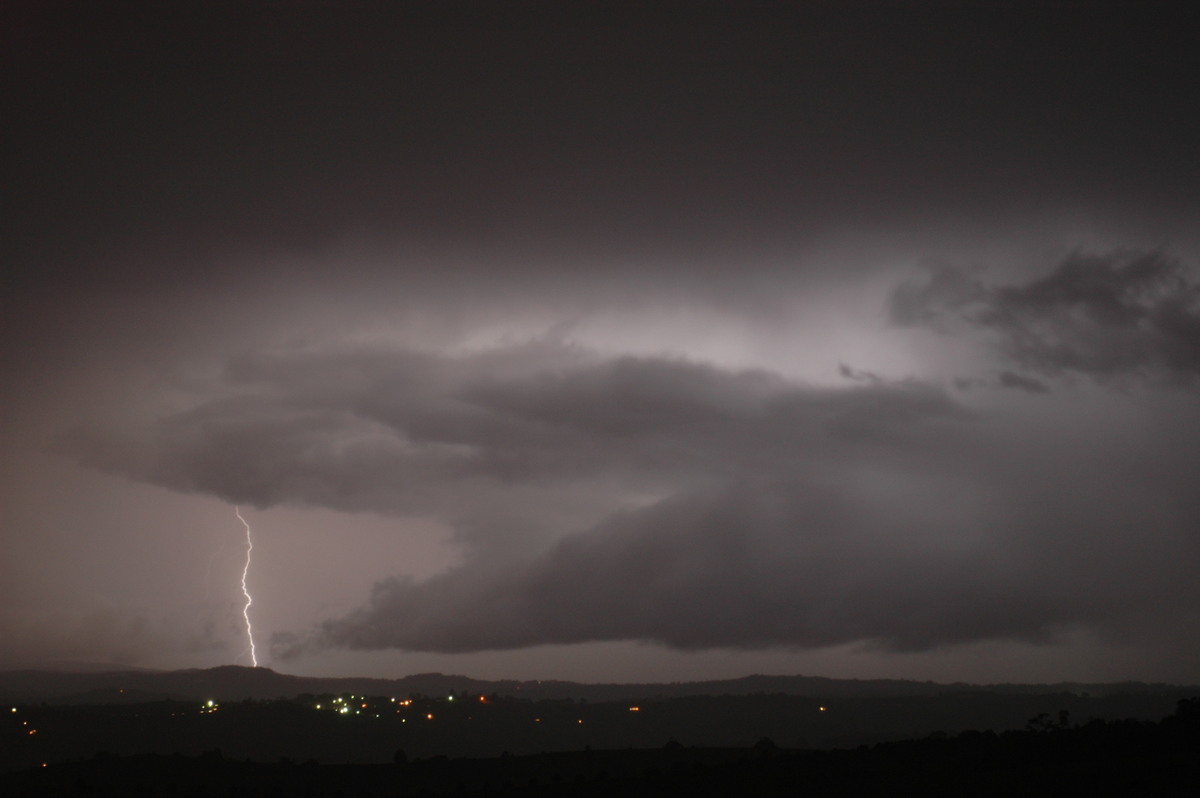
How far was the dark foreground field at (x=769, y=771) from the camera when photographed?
5622 cm

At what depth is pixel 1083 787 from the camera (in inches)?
2042

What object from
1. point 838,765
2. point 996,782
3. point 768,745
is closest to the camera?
point 996,782

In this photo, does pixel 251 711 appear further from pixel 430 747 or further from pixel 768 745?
pixel 768 745

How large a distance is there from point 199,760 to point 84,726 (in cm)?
8026

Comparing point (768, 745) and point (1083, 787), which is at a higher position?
point (1083, 787)

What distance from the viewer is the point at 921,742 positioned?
259 ft

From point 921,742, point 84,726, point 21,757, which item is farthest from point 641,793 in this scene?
point 84,726

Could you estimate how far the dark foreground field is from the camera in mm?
56219

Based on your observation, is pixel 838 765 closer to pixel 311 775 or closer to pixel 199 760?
pixel 311 775

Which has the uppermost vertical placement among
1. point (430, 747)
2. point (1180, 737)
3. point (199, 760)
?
point (1180, 737)

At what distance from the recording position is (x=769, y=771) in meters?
75.8

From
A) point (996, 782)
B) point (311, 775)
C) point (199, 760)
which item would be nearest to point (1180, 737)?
point (996, 782)

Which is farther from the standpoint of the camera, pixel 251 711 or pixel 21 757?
pixel 251 711

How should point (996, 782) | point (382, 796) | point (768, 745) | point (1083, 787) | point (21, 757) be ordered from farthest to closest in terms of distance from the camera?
point (21, 757) → point (768, 745) → point (382, 796) → point (996, 782) → point (1083, 787)
